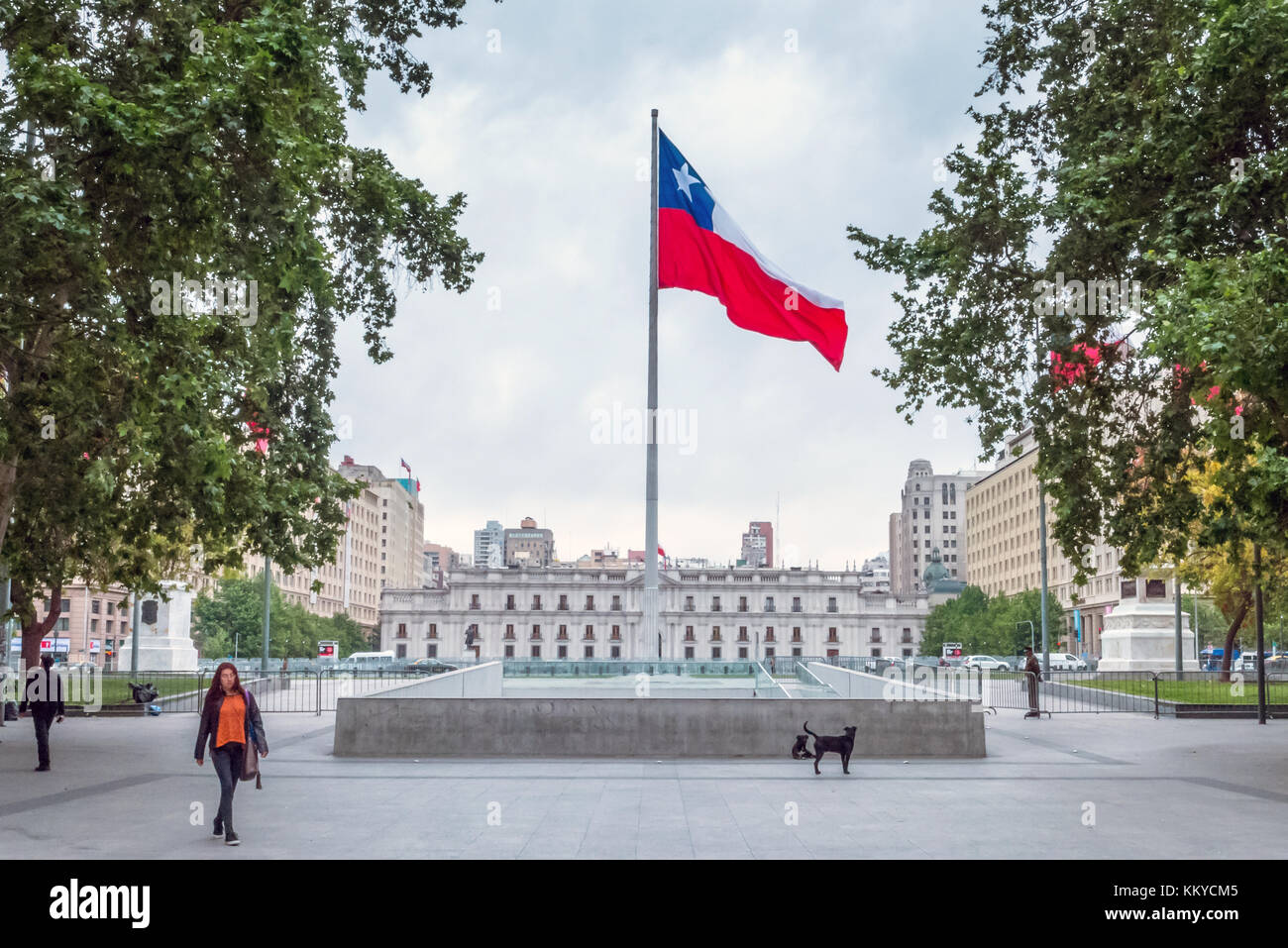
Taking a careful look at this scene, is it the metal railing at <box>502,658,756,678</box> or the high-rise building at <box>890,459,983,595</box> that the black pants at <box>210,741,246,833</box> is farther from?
the high-rise building at <box>890,459,983,595</box>

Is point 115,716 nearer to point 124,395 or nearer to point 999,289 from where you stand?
point 124,395

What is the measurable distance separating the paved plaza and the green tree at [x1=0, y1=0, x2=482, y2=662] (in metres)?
4.08

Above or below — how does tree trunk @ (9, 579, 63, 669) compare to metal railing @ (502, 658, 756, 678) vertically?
above

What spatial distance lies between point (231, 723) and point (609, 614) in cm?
13043

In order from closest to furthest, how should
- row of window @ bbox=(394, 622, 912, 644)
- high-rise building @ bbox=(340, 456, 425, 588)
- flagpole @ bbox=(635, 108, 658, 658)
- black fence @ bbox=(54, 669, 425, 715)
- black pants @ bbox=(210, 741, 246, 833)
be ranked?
black pants @ bbox=(210, 741, 246, 833), flagpole @ bbox=(635, 108, 658, 658), black fence @ bbox=(54, 669, 425, 715), row of window @ bbox=(394, 622, 912, 644), high-rise building @ bbox=(340, 456, 425, 588)

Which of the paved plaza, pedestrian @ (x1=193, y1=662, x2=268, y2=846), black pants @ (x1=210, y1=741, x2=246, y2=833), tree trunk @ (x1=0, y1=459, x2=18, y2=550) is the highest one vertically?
tree trunk @ (x1=0, y1=459, x2=18, y2=550)

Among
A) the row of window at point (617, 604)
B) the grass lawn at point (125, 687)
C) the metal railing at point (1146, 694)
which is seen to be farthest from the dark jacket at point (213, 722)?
the row of window at point (617, 604)

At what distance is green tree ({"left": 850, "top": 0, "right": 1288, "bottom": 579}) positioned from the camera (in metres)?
14.6

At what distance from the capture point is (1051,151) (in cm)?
2267

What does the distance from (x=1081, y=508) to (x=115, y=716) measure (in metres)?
24.4

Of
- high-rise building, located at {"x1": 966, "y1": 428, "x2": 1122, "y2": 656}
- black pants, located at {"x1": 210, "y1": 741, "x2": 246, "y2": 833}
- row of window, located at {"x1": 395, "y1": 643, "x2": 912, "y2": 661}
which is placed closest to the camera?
black pants, located at {"x1": 210, "y1": 741, "x2": 246, "y2": 833}

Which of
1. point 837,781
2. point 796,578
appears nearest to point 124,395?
point 837,781

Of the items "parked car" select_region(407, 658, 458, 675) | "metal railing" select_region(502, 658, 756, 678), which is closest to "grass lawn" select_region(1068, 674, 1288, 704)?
"metal railing" select_region(502, 658, 756, 678)

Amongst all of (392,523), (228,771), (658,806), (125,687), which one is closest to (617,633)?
(392,523)
